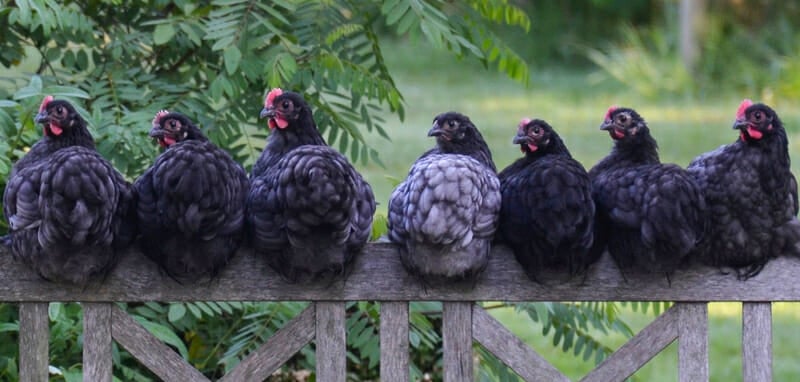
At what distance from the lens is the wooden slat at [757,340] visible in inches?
142

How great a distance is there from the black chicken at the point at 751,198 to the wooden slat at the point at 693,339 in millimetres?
153

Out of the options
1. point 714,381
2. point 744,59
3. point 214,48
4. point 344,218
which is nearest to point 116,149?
point 214,48

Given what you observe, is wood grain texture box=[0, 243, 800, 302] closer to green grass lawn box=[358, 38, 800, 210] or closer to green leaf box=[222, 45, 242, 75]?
green leaf box=[222, 45, 242, 75]

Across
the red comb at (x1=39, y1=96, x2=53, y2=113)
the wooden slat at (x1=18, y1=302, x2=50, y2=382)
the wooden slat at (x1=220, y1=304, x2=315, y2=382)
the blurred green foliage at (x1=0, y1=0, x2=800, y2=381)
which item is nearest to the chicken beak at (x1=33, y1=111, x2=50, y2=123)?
the red comb at (x1=39, y1=96, x2=53, y2=113)

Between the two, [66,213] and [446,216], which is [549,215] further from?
[66,213]

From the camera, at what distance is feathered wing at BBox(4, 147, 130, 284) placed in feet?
10.8

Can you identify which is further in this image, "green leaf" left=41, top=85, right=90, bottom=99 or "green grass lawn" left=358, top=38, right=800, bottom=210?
"green grass lawn" left=358, top=38, right=800, bottom=210

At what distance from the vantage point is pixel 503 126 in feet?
47.2

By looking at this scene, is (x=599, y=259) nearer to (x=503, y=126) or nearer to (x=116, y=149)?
(x=116, y=149)

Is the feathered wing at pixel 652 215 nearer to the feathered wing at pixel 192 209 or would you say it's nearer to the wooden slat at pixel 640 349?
the wooden slat at pixel 640 349

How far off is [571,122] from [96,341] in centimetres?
1148

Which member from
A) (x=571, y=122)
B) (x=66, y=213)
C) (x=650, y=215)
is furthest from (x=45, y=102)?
(x=571, y=122)

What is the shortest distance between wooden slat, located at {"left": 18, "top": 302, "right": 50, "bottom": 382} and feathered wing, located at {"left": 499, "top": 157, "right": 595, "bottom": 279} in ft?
4.43

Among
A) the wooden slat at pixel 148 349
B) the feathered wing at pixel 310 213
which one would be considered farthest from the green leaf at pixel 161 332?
the feathered wing at pixel 310 213
